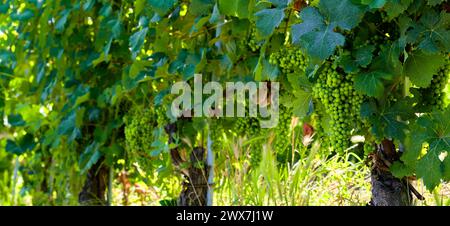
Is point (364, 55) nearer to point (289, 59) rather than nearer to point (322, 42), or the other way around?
point (322, 42)

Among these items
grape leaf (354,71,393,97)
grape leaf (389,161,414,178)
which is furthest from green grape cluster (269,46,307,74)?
grape leaf (389,161,414,178)

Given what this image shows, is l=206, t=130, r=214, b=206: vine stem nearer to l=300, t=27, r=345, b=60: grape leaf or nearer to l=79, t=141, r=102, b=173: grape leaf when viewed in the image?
l=79, t=141, r=102, b=173: grape leaf

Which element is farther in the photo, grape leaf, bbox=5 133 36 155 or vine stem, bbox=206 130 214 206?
grape leaf, bbox=5 133 36 155

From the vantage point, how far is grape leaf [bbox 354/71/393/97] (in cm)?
180

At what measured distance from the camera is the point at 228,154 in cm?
306

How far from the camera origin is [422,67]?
1860mm

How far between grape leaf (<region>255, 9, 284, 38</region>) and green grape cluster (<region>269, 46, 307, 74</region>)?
23cm

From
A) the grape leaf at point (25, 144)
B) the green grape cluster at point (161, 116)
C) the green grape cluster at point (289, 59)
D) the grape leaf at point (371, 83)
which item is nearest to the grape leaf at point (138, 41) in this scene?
the green grape cluster at point (161, 116)

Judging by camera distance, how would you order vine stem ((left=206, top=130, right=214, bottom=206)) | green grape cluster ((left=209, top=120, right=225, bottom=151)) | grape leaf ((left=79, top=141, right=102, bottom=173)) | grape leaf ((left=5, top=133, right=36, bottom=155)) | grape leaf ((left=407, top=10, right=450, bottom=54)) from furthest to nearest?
grape leaf ((left=5, top=133, right=36, bottom=155)) → grape leaf ((left=79, top=141, right=102, bottom=173)) → vine stem ((left=206, top=130, right=214, bottom=206)) → green grape cluster ((left=209, top=120, right=225, bottom=151)) → grape leaf ((left=407, top=10, right=450, bottom=54))

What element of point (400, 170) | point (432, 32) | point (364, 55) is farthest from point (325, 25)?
point (400, 170)

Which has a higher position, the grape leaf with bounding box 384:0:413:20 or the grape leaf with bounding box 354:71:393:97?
the grape leaf with bounding box 384:0:413:20

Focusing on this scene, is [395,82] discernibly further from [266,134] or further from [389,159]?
[266,134]

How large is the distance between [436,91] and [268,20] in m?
0.50

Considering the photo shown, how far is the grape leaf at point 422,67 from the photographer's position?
6.07 feet
